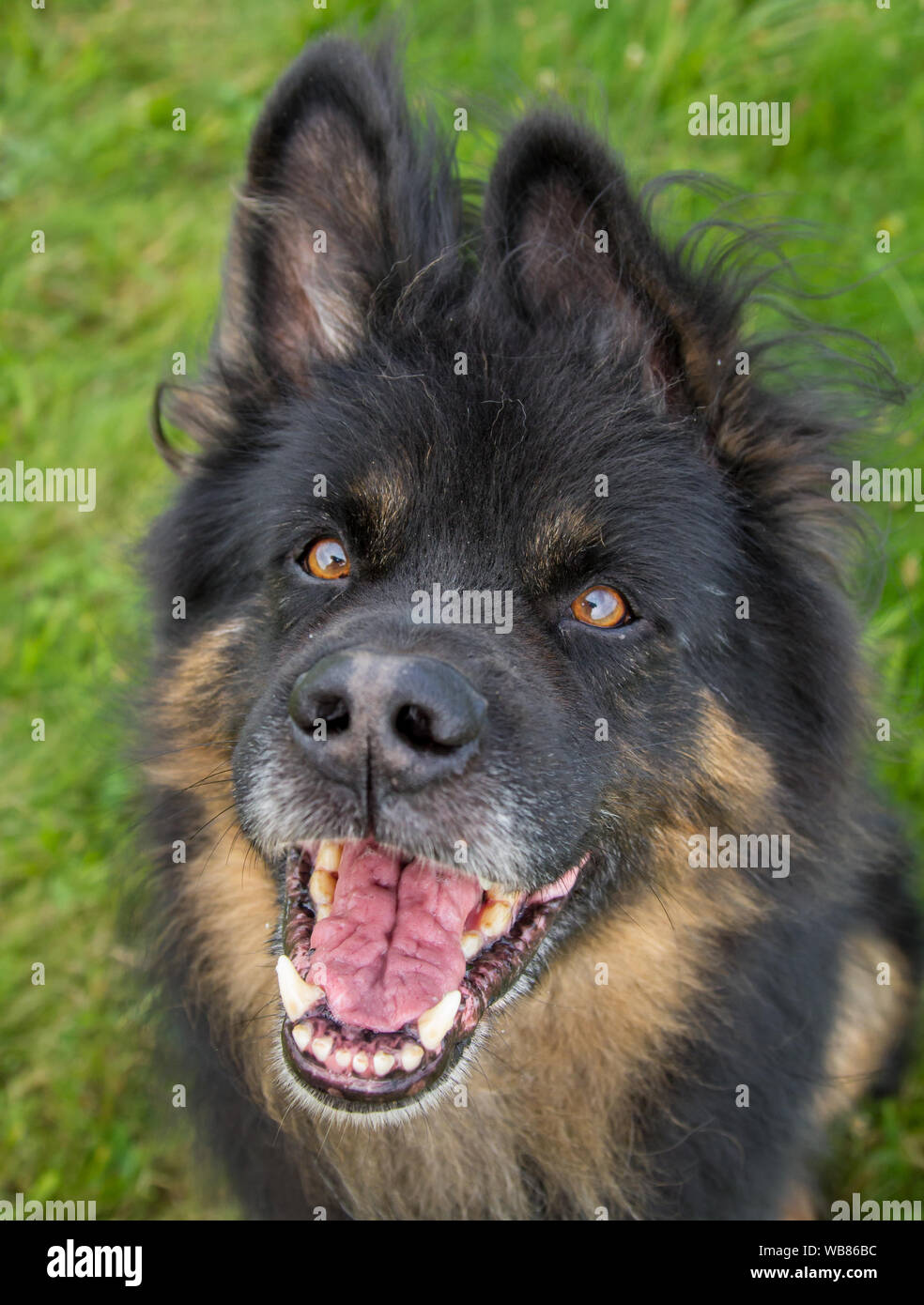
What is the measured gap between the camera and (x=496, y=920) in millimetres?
3129

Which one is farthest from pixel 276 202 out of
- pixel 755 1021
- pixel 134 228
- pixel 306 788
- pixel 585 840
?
pixel 134 228

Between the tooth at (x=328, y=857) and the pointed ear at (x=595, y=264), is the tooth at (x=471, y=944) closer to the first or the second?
the tooth at (x=328, y=857)

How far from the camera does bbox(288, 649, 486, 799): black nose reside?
2.61 meters

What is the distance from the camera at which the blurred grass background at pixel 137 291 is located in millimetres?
4727

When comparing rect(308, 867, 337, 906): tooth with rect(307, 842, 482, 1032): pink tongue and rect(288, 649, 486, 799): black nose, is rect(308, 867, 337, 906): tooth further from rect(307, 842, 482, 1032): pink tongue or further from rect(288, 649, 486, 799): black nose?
rect(288, 649, 486, 799): black nose

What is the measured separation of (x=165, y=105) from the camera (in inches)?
282

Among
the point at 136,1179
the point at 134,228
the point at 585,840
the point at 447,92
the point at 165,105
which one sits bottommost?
the point at 136,1179

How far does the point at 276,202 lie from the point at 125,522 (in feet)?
9.61

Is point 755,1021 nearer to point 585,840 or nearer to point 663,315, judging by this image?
point 585,840
